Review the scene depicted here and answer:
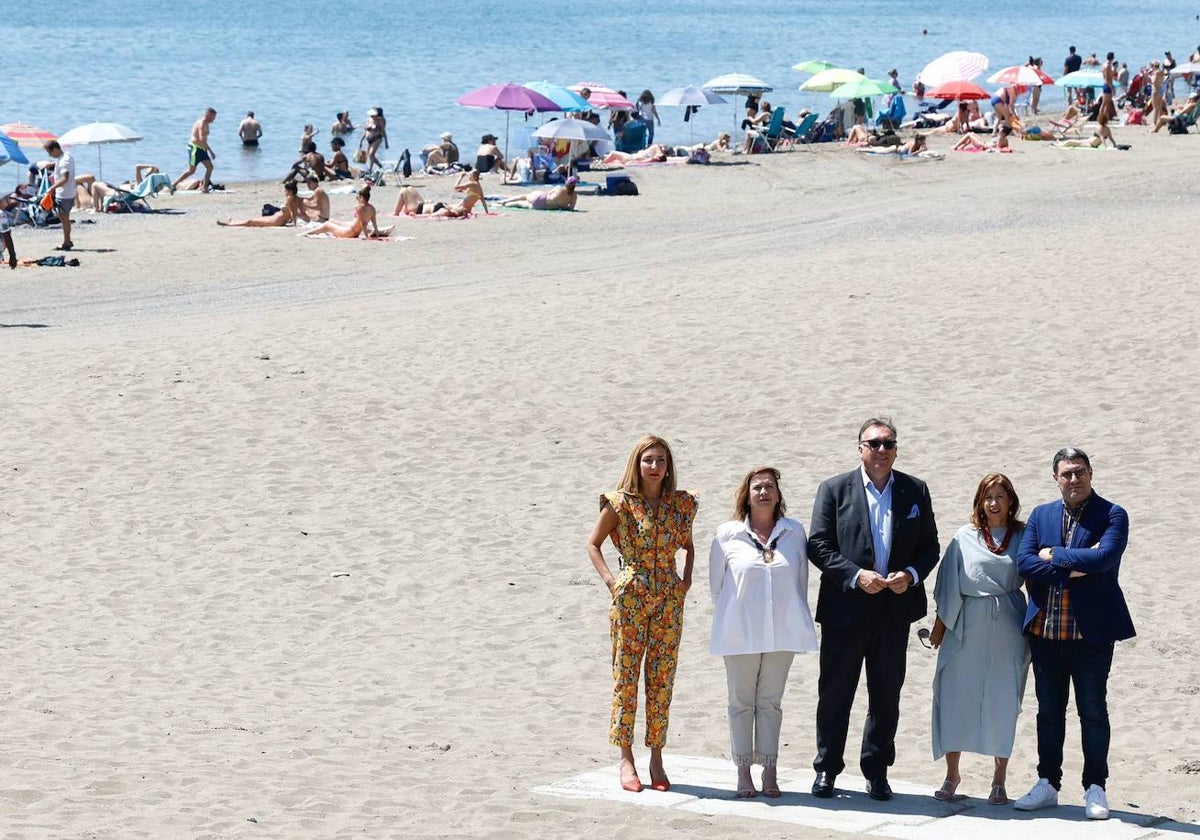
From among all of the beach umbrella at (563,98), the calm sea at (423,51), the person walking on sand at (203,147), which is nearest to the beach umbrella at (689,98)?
the beach umbrella at (563,98)

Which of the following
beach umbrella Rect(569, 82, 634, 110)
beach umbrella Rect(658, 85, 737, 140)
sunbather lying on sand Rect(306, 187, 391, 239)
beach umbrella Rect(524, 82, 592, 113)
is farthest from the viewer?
beach umbrella Rect(658, 85, 737, 140)

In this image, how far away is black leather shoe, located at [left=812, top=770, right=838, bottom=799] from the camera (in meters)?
6.70

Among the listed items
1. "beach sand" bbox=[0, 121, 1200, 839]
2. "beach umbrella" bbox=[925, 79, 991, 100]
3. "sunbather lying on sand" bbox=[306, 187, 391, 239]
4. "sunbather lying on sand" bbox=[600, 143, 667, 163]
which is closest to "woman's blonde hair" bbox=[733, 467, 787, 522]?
"beach sand" bbox=[0, 121, 1200, 839]

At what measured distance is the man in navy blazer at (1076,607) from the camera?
251 inches

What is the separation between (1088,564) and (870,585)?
78 cm

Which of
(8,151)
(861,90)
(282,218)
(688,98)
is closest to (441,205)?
(282,218)

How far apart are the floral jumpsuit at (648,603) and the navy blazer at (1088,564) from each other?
1.28 m

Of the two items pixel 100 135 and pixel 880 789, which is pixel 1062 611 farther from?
pixel 100 135

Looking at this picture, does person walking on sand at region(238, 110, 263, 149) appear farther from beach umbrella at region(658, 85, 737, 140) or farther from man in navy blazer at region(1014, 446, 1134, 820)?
man in navy blazer at region(1014, 446, 1134, 820)

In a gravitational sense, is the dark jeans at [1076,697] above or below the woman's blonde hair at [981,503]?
below

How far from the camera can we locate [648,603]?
669cm

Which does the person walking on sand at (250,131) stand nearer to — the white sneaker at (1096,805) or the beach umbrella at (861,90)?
the beach umbrella at (861,90)

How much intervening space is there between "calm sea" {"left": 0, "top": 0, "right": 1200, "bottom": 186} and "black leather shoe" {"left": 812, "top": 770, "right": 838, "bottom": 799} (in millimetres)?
30966

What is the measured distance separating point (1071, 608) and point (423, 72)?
67947 mm
